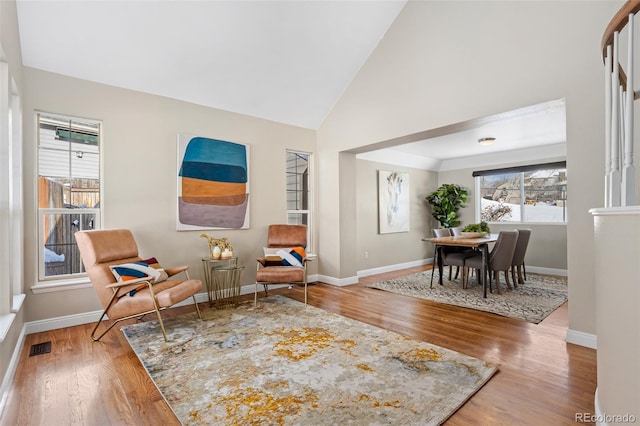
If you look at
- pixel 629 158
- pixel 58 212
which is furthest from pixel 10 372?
pixel 629 158

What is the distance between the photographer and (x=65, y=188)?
3391mm

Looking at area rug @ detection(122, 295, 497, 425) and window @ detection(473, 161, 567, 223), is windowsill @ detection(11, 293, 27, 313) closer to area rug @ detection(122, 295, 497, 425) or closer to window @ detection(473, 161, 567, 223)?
area rug @ detection(122, 295, 497, 425)

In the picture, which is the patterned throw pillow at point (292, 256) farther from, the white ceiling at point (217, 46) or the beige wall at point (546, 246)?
the beige wall at point (546, 246)

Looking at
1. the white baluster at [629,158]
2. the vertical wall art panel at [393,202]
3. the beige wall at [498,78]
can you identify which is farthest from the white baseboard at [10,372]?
the vertical wall art panel at [393,202]

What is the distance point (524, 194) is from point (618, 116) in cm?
568

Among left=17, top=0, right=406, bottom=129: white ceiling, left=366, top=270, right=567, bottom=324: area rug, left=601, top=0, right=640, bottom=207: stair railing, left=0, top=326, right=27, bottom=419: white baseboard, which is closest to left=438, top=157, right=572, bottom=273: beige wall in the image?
left=366, top=270, right=567, bottom=324: area rug

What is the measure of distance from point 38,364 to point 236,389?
1683 millimetres

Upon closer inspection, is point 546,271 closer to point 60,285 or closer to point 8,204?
point 60,285

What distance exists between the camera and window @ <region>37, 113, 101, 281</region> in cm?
326

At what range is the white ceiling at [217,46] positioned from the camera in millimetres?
3035

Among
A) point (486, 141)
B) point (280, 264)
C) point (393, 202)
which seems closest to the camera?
point (280, 264)

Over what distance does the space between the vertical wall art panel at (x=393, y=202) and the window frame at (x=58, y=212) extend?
182 inches

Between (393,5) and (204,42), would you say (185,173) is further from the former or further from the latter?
(393,5)

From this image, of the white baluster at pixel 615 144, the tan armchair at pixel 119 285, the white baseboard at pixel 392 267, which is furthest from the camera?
the white baseboard at pixel 392 267
